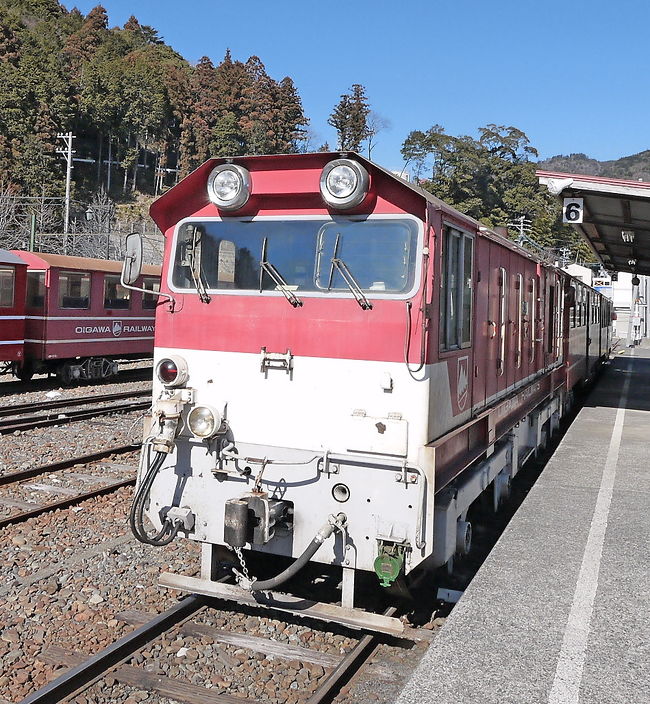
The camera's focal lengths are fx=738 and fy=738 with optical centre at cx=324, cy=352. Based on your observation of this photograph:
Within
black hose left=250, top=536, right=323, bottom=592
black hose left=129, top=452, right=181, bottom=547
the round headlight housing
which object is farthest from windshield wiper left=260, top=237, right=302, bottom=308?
black hose left=250, top=536, right=323, bottom=592

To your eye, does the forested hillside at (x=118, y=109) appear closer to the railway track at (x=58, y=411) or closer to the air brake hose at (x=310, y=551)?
the railway track at (x=58, y=411)

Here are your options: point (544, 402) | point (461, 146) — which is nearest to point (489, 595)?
point (544, 402)

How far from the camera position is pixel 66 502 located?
828cm

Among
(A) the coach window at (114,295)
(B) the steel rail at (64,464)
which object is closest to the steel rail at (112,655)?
(B) the steel rail at (64,464)

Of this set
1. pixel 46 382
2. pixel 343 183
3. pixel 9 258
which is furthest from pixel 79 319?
pixel 343 183

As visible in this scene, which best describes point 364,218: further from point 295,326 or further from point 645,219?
point 645,219

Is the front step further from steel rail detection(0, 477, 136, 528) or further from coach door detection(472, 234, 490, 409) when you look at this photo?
steel rail detection(0, 477, 136, 528)

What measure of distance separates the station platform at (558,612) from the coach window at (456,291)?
1.75 metres

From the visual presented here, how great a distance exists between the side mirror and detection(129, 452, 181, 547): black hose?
133 centimetres

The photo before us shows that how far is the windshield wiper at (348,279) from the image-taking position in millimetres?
5164

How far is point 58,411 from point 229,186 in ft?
34.0

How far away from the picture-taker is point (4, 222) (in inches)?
1560

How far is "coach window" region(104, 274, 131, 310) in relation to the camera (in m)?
19.7

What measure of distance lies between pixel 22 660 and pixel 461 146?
69.5 metres
